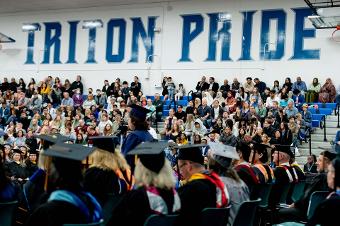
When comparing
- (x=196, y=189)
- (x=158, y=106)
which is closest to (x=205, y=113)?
(x=158, y=106)

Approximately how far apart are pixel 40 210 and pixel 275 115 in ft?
41.9

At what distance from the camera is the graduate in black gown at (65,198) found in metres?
2.89

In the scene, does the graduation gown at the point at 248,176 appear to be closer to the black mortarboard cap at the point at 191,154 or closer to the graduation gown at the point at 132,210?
the black mortarboard cap at the point at 191,154

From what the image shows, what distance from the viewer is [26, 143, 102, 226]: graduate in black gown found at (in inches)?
114

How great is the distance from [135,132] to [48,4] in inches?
757

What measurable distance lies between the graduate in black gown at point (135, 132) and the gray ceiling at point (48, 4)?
661 inches

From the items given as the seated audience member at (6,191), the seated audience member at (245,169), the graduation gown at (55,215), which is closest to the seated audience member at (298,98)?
the seated audience member at (245,169)

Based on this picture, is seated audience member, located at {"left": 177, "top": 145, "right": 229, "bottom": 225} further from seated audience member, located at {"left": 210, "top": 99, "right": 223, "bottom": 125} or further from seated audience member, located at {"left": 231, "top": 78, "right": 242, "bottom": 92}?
seated audience member, located at {"left": 231, "top": 78, "right": 242, "bottom": 92}

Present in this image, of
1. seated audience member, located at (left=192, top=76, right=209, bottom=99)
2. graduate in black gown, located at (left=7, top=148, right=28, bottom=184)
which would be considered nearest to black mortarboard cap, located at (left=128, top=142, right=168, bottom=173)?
graduate in black gown, located at (left=7, top=148, right=28, bottom=184)

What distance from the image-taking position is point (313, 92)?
17766mm

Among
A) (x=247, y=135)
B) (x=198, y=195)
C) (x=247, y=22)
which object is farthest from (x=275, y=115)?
(x=198, y=195)

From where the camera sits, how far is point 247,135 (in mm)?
13391

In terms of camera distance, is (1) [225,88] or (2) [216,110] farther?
(1) [225,88]

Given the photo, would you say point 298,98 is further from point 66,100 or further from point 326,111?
point 66,100
